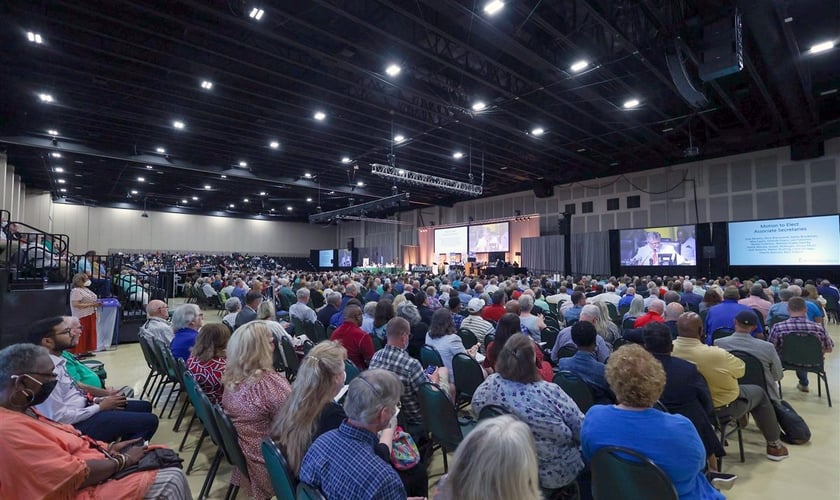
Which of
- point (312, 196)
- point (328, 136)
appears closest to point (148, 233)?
point (312, 196)

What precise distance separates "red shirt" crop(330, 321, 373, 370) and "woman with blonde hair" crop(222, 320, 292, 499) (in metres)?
1.37

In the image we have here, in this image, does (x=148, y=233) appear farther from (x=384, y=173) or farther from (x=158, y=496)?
(x=158, y=496)

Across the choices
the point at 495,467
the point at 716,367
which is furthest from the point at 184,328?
the point at 716,367

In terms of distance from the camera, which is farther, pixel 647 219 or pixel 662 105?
pixel 647 219

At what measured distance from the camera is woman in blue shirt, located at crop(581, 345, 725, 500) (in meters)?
1.57

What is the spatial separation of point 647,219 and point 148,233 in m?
27.9

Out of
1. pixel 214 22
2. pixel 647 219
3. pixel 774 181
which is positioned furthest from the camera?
pixel 647 219

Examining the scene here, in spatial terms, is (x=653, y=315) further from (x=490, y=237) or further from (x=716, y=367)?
(x=490, y=237)

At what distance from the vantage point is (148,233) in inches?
1005

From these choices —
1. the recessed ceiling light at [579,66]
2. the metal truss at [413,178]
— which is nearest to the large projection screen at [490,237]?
the metal truss at [413,178]

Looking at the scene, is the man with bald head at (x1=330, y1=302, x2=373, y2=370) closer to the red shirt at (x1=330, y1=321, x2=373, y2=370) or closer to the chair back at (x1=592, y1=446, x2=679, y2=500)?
the red shirt at (x1=330, y1=321, x2=373, y2=370)

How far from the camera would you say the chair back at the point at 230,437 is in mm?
2029

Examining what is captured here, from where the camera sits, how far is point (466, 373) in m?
3.36

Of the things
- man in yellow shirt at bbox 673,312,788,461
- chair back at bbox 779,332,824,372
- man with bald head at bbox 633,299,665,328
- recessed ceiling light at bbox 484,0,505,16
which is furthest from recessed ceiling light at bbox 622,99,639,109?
man in yellow shirt at bbox 673,312,788,461
